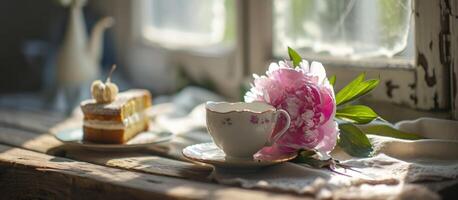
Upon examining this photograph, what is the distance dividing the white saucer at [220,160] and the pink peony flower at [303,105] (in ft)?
0.09

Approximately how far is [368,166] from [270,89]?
6.8 inches

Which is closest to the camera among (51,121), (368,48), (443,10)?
(443,10)

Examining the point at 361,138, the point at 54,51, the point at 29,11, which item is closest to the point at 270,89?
the point at 361,138

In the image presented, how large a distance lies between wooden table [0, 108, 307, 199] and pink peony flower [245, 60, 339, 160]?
0.12 m

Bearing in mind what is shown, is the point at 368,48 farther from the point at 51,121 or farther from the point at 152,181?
the point at 51,121

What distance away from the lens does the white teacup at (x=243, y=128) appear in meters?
1.00

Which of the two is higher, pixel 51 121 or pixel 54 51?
pixel 54 51

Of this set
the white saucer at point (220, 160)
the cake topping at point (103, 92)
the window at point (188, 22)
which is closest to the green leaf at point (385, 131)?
the white saucer at point (220, 160)

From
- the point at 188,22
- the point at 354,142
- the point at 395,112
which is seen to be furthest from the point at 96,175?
the point at 188,22

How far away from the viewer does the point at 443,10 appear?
118cm

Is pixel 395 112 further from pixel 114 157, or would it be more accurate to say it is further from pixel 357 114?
pixel 114 157

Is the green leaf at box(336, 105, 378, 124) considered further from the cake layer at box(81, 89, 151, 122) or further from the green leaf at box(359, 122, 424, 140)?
the cake layer at box(81, 89, 151, 122)

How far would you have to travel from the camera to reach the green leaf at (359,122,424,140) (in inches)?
45.3

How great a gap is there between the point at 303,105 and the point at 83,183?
12.5 inches
